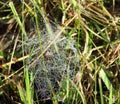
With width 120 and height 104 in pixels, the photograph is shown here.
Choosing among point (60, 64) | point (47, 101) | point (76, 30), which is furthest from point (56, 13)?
point (47, 101)

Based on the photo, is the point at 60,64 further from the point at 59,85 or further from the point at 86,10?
the point at 86,10

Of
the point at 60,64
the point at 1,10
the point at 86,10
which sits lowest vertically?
the point at 60,64

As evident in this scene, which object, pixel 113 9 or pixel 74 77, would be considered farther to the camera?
pixel 113 9
